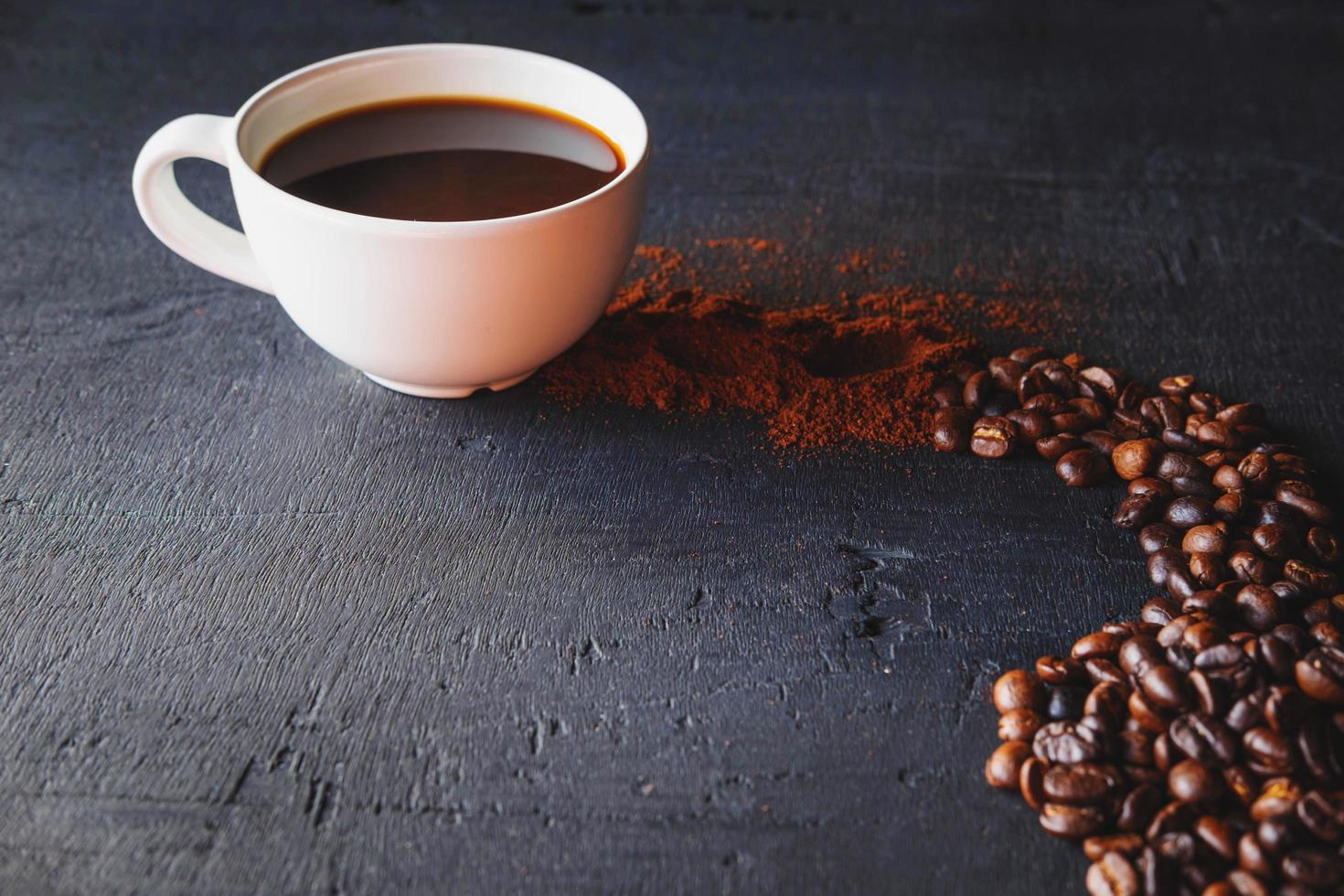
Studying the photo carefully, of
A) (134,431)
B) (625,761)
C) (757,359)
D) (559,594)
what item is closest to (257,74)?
(134,431)

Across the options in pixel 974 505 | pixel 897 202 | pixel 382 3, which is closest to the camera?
pixel 974 505

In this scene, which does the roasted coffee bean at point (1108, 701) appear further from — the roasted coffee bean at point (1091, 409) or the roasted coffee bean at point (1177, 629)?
the roasted coffee bean at point (1091, 409)

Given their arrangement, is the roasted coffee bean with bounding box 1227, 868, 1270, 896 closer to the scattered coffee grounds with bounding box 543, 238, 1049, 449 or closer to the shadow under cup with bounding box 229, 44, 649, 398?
the scattered coffee grounds with bounding box 543, 238, 1049, 449

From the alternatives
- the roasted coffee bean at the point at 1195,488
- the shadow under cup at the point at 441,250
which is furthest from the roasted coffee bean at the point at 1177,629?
the shadow under cup at the point at 441,250

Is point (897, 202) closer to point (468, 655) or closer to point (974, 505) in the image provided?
point (974, 505)

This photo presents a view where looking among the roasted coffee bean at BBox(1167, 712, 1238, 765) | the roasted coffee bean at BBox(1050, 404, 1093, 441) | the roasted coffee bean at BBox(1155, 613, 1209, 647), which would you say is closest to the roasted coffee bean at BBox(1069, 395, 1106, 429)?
the roasted coffee bean at BBox(1050, 404, 1093, 441)

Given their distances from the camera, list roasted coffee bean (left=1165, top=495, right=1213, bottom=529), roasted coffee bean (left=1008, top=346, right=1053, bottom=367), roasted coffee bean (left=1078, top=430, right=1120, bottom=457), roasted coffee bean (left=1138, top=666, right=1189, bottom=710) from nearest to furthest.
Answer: roasted coffee bean (left=1138, top=666, right=1189, bottom=710), roasted coffee bean (left=1165, top=495, right=1213, bottom=529), roasted coffee bean (left=1078, top=430, right=1120, bottom=457), roasted coffee bean (left=1008, top=346, right=1053, bottom=367)
